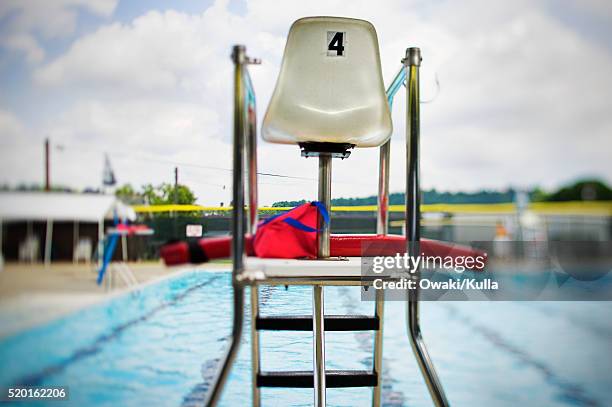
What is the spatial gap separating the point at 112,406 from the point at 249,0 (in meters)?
2.43

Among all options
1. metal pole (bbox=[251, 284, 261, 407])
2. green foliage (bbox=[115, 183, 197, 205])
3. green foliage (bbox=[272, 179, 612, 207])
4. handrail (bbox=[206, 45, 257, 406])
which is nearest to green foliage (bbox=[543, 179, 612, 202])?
green foliage (bbox=[272, 179, 612, 207])

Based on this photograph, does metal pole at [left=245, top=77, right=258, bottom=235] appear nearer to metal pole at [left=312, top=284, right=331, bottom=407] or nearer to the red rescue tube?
the red rescue tube

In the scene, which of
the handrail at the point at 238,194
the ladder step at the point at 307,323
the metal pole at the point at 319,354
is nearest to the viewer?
the handrail at the point at 238,194

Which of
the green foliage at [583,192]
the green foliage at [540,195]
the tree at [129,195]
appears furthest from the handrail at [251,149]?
the green foliage at [583,192]

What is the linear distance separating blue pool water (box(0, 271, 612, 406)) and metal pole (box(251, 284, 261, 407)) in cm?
44

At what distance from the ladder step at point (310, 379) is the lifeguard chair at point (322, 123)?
1.84ft

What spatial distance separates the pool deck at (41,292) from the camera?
3695 millimetres

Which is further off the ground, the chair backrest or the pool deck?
the chair backrest

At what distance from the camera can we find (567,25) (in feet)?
16.1

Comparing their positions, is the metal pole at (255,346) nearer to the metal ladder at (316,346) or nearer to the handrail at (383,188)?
the metal ladder at (316,346)

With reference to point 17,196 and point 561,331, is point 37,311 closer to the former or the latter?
point 17,196

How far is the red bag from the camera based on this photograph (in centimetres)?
128

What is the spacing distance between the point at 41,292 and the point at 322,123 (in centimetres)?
319

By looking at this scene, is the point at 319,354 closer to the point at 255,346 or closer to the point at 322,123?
the point at 255,346
